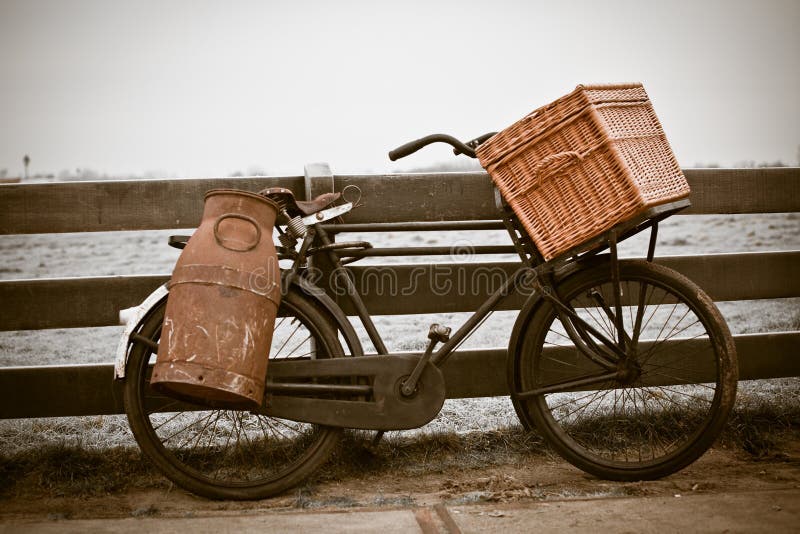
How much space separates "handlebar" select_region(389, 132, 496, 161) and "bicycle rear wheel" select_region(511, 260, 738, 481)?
0.71m

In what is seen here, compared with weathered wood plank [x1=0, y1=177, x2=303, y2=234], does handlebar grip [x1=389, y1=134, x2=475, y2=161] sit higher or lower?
higher

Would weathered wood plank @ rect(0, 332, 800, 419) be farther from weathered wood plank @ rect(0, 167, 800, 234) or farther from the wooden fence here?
weathered wood plank @ rect(0, 167, 800, 234)

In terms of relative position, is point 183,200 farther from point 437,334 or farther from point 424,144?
point 437,334

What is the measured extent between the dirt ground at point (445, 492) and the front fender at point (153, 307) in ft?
1.83

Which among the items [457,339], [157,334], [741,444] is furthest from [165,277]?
[741,444]

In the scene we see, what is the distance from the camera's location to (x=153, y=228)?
9.88 ft

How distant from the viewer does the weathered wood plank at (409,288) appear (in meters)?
3.04

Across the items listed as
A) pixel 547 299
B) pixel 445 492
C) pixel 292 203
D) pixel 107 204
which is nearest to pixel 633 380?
pixel 547 299

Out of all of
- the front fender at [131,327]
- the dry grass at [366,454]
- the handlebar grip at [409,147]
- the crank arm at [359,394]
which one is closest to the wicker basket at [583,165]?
the handlebar grip at [409,147]

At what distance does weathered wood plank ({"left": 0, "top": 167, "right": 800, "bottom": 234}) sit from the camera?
9.91ft

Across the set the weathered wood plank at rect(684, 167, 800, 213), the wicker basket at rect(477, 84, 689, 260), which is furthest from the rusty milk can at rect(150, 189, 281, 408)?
the weathered wood plank at rect(684, 167, 800, 213)

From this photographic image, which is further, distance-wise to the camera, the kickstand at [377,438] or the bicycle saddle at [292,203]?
the kickstand at [377,438]

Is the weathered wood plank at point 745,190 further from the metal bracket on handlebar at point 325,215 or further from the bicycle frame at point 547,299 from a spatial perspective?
the metal bracket on handlebar at point 325,215

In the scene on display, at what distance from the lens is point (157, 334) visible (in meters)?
2.62
